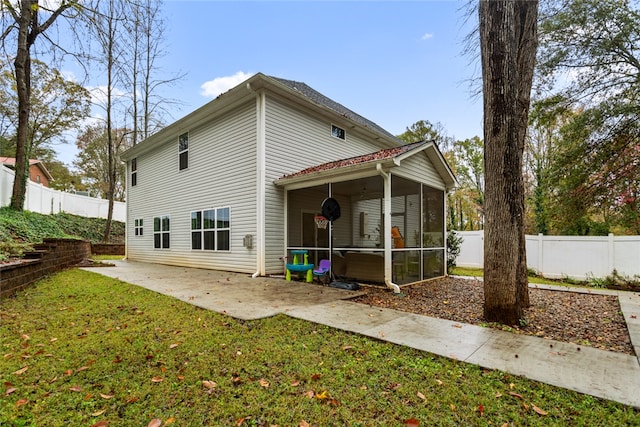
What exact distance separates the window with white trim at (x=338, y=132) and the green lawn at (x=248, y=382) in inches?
310

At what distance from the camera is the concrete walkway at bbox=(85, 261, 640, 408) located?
2662mm

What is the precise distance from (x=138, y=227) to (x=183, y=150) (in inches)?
203

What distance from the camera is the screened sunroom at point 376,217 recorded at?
22.6 feet

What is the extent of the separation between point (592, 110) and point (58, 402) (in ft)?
42.3

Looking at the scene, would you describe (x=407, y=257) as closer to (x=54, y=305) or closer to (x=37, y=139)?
(x=54, y=305)

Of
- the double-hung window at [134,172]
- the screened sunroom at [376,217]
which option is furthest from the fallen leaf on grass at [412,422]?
the double-hung window at [134,172]

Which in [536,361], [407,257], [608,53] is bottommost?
[536,361]

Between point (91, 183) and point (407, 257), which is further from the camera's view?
point (91, 183)

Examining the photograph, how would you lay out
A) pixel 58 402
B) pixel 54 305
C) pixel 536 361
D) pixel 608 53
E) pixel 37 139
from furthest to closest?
1. pixel 37 139
2. pixel 608 53
3. pixel 54 305
4. pixel 536 361
5. pixel 58 402

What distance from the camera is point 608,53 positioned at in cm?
877

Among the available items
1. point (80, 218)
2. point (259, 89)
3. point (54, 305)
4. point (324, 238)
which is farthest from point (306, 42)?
point (80, 218)

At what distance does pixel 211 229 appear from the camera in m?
10.1

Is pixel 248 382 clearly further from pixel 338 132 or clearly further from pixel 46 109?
pixel 46 109

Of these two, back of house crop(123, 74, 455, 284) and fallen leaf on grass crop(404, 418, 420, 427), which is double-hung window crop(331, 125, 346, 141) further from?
fallen leaf on grass crop(404, 418, 420, 427)
